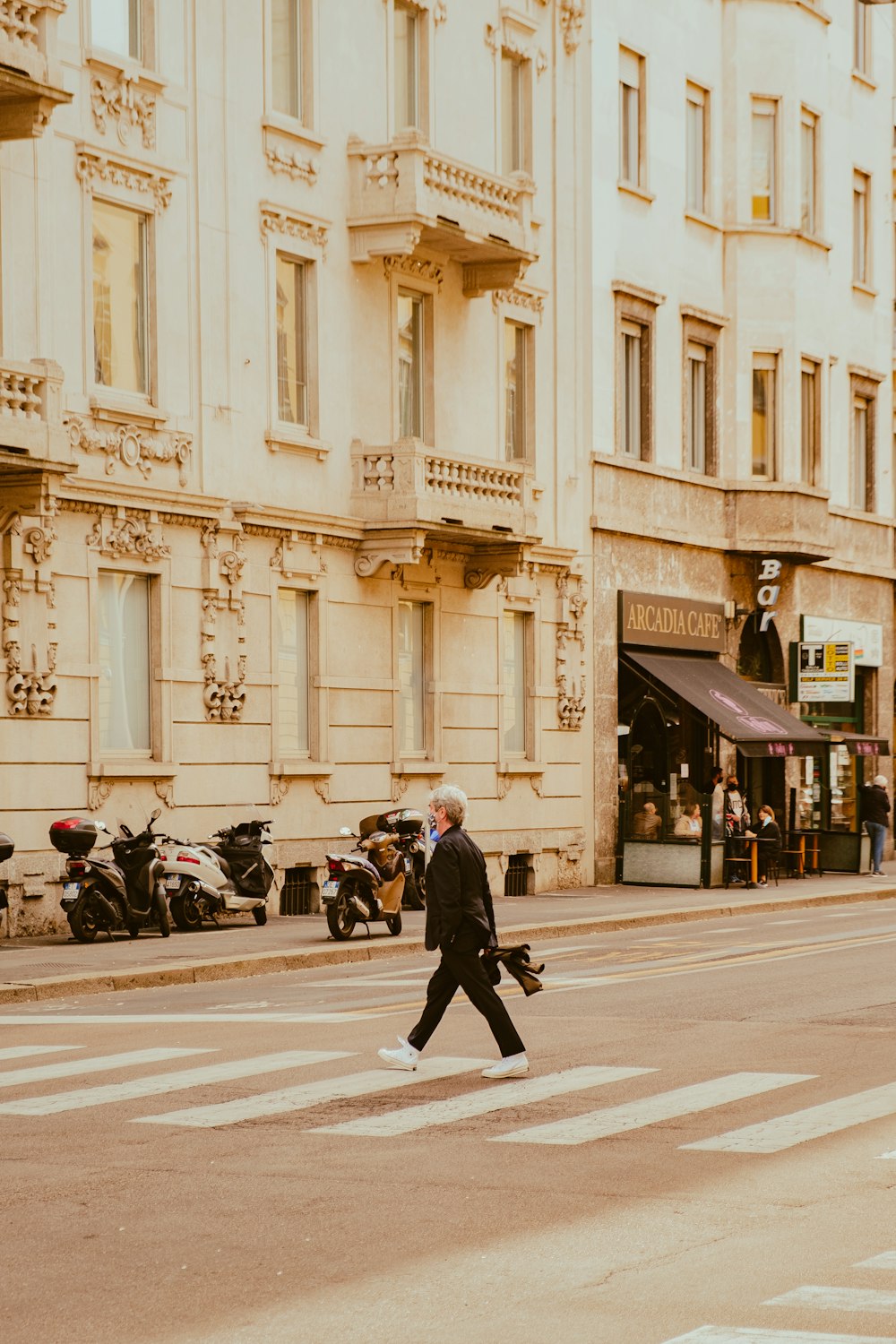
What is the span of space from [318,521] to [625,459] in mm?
8845

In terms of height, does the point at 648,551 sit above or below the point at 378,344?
below

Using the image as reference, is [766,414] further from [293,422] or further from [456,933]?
[456,933]

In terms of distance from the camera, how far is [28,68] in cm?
2089

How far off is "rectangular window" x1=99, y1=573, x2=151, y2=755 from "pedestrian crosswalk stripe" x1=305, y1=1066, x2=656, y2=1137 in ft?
41.1

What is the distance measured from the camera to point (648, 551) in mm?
35219

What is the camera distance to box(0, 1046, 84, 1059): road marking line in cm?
1325

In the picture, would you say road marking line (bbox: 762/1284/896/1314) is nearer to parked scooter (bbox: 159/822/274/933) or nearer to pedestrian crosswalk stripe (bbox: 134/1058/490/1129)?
pedestrian crosswalk stripe (bbox: 134/1058/490/1129)

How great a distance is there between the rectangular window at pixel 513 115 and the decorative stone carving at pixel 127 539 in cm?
1057

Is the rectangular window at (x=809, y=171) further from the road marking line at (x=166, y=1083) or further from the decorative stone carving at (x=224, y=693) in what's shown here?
the road marking line at (x=166, y=1083)

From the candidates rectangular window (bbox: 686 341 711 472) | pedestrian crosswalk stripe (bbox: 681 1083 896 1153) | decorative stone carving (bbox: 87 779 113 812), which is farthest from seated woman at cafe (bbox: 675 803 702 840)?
pedestrian crosswalk stripe (bbox: 681 1083 896 1153)

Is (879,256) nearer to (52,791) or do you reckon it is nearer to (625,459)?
(625,459)

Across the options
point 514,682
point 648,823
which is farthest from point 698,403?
point 648,823

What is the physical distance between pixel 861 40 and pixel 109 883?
92.4 feet

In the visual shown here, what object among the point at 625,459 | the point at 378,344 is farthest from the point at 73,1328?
the point at 625,459
